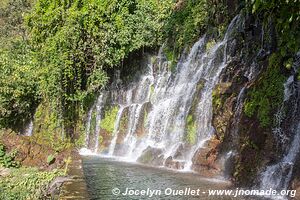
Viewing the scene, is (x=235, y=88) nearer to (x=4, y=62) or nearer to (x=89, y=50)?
(x=89, y=50)

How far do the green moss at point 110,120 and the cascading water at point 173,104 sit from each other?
247mm

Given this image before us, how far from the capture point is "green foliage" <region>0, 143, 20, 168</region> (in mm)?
14115

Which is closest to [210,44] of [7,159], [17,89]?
[7,159]

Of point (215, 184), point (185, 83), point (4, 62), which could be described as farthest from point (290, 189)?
point (4, 62)

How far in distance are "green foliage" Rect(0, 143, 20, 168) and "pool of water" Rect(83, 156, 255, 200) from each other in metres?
2.26

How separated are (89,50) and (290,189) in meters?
12.3

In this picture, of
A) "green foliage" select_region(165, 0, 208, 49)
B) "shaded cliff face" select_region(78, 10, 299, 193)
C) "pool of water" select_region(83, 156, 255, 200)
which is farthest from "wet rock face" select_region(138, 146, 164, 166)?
"green foliage" select_region(165, 0, 208, 49)

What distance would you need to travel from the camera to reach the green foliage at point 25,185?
31.7 ft

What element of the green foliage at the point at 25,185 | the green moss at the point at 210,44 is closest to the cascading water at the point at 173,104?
the green moss at the point at 210,44

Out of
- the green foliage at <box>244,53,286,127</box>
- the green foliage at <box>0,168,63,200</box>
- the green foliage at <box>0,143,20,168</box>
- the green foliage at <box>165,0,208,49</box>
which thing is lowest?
the green foliage at <box>0,168,63,200</box>

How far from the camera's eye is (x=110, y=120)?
63.6 feet

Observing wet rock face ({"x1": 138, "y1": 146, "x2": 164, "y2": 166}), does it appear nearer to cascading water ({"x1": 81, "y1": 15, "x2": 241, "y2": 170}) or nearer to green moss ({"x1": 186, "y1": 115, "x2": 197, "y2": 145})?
cascading water ({"x1": 81, "y1": 15, "x2": 241, "y2": 170})

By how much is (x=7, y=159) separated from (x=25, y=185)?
3.91m

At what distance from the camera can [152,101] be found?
18.3 meters
